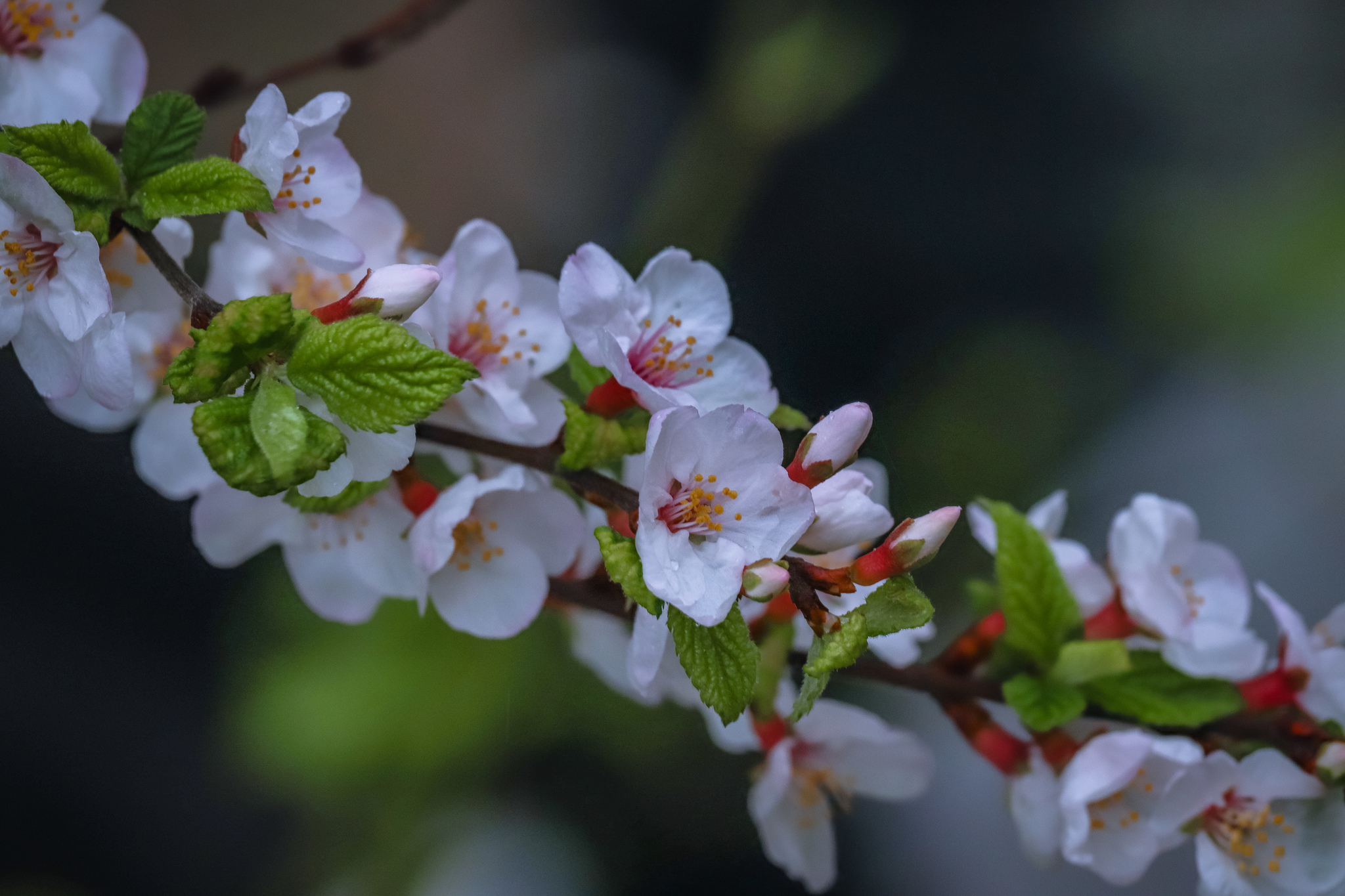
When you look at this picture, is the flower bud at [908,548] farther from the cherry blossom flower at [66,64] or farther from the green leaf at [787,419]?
the cherry blossom flower at [66,64]

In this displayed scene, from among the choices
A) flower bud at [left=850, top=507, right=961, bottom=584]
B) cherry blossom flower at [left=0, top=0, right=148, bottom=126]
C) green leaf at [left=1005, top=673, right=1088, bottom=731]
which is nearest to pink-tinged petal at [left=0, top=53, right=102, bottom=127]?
cherry blossom flower at [left=0, top=0, right=148, bottom=126]

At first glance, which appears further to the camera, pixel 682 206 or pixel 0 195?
pixel 682 206

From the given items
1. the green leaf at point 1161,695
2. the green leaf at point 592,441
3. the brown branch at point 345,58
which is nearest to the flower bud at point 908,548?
the green leaf at point 592,441

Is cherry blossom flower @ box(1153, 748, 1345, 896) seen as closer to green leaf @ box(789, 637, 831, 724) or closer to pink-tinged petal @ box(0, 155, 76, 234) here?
green leaf @ box(789, 637, 831, 724)

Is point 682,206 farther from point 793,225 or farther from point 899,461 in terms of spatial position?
point 899,461

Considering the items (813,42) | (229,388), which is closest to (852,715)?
(229,388)

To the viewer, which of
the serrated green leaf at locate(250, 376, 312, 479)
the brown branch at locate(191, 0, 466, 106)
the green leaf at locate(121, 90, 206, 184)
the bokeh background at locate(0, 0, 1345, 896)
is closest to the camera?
the serrated green leaf at locate(250, 376, 312, 479)
